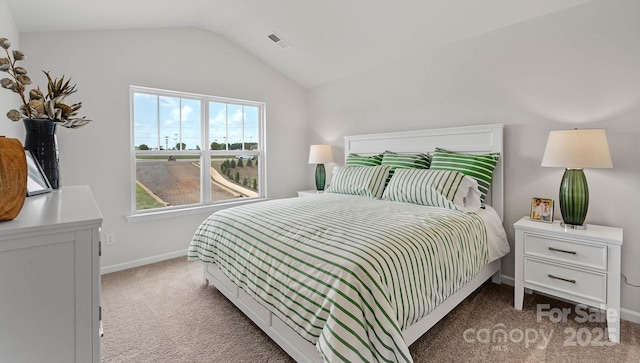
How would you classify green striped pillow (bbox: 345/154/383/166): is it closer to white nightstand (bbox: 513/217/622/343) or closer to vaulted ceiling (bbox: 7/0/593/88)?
vaulted ceiling (bbox: 7/0/593/88)

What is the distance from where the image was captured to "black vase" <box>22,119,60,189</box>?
1.47 meters

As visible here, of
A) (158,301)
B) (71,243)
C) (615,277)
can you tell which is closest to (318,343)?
(71,243)

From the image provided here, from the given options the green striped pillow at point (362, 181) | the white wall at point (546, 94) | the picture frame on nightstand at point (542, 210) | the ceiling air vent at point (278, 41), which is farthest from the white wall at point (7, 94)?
the picture frame on nightstand at point (542, 210)

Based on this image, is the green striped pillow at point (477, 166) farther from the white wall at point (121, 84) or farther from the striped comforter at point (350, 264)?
the white wall at point (121, 84)

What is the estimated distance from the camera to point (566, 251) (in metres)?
2.06

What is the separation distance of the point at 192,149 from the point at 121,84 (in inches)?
38.4

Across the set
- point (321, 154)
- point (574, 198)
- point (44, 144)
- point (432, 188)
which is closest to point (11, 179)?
point (44, 144)

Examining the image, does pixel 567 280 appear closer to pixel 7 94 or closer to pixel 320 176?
pixel 320 176

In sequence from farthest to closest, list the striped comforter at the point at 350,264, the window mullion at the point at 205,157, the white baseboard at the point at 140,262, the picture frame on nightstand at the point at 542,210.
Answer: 1. the window mullion at the point at 205,157
2. the white baseboard at the point at 140,262
3. the picture frame on nightstand at the point at 542,210
4. the striped comforter at the point at 350,264

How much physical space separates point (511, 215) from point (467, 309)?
3.27 feet

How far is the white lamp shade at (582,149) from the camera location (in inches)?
78.7

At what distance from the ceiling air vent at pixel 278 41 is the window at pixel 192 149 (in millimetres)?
884

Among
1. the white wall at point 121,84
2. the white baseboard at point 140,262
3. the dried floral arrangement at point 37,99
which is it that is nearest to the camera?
the dried floral arrangement at point 37,99

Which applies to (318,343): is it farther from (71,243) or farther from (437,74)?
(437,74)
